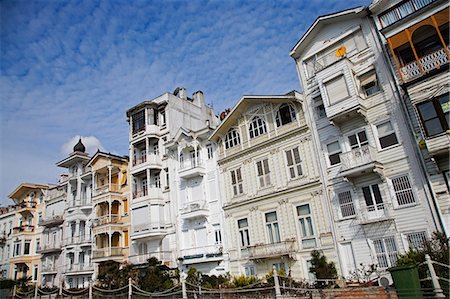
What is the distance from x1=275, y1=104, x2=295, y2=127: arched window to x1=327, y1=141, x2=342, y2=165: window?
3.73 metres

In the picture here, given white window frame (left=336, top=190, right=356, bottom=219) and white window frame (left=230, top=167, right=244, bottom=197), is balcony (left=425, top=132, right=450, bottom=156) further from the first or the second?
white window frame (left=230, top=167, right=244, bottom=197)

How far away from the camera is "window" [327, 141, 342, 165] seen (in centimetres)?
2106

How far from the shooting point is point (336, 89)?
67.6ft

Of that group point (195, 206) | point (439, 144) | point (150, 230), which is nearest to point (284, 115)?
point (195, 206)

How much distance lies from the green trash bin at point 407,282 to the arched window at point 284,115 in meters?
13.8

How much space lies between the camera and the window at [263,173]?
2478 cm

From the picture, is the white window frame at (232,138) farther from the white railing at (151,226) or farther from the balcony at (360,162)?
the balcony at (360,162)

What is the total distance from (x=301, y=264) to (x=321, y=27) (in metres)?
15.4

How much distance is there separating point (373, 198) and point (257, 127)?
33.2ft

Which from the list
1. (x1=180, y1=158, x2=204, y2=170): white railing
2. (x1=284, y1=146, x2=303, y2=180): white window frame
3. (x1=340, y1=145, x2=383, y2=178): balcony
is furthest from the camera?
(x1=180, y1=158, x2=204, y2=170): white railing

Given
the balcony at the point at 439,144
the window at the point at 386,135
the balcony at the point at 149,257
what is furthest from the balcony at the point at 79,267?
the balcony at the point at 439,144

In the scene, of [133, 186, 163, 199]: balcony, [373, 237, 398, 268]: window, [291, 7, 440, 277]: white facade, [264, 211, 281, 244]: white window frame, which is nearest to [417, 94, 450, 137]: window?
[291, 7, 440, 277]: white facade

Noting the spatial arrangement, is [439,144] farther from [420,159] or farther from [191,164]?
[191,164]

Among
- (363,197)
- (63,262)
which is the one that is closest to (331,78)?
(363,197)
